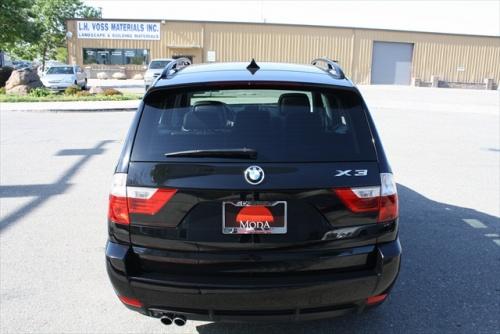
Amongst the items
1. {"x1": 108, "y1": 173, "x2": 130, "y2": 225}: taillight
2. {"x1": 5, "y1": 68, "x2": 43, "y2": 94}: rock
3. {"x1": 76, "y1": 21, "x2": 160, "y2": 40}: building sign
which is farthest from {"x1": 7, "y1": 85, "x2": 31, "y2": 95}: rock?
{"x1": 108, "y1": 173, "x2": 130, "y2": 225}: taillight

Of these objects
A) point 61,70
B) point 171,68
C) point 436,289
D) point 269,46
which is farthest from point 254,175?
point 269,46

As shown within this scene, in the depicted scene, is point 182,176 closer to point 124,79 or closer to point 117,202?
point 117,202

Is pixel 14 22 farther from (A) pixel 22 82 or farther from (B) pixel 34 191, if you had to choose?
(B) pixel 34 191

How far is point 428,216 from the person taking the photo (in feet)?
19.4

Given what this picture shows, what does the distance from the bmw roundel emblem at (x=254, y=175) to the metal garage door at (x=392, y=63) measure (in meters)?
44.4

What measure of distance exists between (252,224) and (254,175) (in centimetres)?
27

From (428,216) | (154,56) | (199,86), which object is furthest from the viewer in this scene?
(154,56)

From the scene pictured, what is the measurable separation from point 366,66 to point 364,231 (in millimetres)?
43889

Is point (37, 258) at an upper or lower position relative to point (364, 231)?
lower

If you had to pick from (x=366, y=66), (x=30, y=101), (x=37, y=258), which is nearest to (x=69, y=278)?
(x=37, y=258)

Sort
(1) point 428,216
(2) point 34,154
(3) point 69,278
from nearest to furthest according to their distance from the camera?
(3) point 69,278
(1) point 428,216
(2) point 34,154

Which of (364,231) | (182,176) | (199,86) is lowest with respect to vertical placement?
(364,231)

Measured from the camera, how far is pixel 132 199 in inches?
109

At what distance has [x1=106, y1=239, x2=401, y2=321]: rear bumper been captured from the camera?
2.66m
